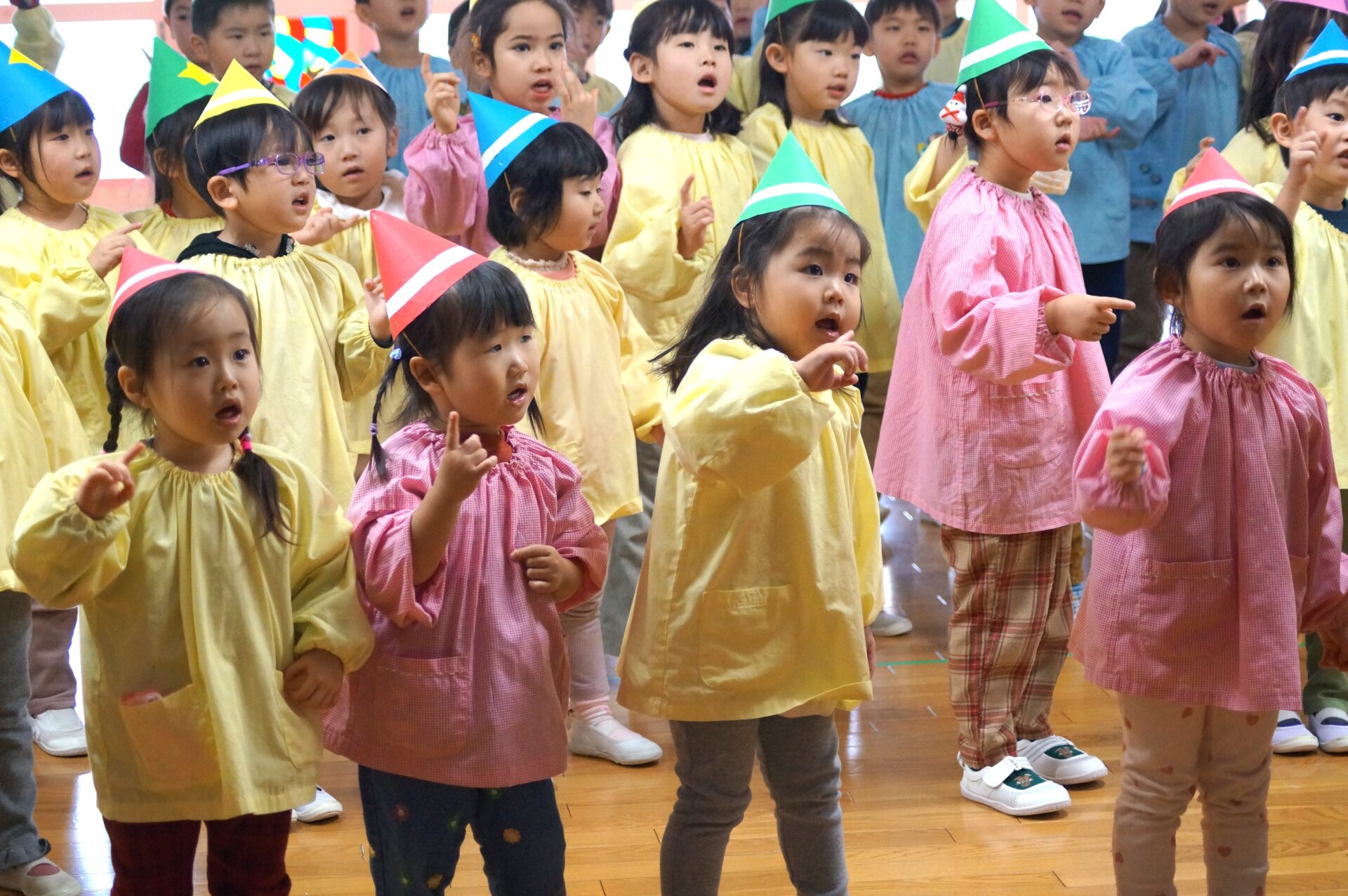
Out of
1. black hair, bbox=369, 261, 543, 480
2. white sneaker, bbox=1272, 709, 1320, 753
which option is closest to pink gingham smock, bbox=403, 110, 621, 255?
black hair, bbox=369, 261, 543, 480

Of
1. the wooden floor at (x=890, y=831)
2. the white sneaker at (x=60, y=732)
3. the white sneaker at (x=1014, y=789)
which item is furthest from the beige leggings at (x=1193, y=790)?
the white sneaker at (x=60, y=732)

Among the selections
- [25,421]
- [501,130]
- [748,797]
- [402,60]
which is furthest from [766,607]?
[402,60]

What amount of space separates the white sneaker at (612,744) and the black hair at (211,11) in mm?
1939

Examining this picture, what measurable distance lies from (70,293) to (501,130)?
789mm

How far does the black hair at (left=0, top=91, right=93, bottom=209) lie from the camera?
2631mm

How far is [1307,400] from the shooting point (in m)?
1.94

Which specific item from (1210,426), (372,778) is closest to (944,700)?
(1210,426)

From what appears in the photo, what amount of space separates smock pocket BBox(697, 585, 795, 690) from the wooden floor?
1.79ft

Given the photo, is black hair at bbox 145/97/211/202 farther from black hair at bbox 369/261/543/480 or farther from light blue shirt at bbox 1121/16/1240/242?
light blue shirt at bbox 1121/16/1240/242

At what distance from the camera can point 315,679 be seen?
1.70 meters

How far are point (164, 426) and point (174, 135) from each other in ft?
4.02

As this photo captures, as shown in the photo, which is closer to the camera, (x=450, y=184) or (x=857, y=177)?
(x=450, y=184)

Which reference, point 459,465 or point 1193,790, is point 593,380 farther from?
point 1193,790

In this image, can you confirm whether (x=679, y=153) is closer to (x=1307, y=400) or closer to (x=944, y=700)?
(x=944, y=700)
